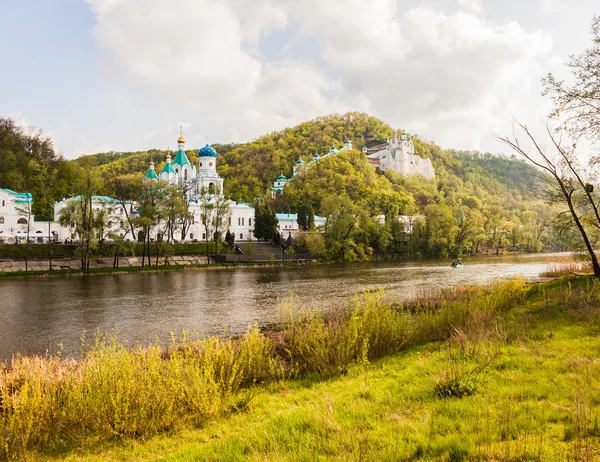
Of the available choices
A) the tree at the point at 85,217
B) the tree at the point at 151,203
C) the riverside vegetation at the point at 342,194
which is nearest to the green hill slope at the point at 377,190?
the riverside vegetation at the point at 342,194

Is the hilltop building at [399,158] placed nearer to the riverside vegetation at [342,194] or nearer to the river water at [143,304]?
the riverside vegetation at [342,194]

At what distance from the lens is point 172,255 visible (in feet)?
177

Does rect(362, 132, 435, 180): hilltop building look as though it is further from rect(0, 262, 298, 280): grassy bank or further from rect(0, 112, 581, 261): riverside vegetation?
rect(0, 262, 298, 280): grassy bank

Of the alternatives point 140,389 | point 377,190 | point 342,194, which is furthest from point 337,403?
point 377,190

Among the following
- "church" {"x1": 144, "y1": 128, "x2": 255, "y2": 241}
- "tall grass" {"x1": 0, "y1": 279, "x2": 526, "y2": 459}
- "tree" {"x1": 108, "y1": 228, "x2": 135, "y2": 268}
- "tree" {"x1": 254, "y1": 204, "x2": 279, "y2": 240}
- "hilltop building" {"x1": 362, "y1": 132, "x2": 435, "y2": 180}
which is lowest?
"tall grass" {"x1": 0, "y1": 279, "x2": 526, "y2": 459}

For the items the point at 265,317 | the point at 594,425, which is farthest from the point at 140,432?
the point at 265,317

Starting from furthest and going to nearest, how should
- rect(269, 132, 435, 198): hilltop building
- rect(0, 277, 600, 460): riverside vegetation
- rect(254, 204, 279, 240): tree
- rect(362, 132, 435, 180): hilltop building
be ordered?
rect(362, 132, 435, 180): hilltop building → rect(269, 132, 435, 198): hilltop building → rect(254, 204, 279, 240): tree → rect(0, 277, 600, 460): riverside vegetation

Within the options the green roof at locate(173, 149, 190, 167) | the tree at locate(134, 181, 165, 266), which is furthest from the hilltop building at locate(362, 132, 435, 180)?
the tree at locate(134, 181, 165, 266)

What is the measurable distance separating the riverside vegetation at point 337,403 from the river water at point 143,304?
19.1 ft

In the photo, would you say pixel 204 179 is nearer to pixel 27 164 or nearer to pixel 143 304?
pixel 27 164

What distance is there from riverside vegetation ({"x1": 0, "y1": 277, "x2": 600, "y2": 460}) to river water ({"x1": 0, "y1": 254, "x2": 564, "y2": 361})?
19.1 feet

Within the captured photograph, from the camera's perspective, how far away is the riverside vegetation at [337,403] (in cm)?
464

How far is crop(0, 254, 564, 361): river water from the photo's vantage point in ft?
54.8

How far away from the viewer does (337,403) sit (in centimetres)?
633
